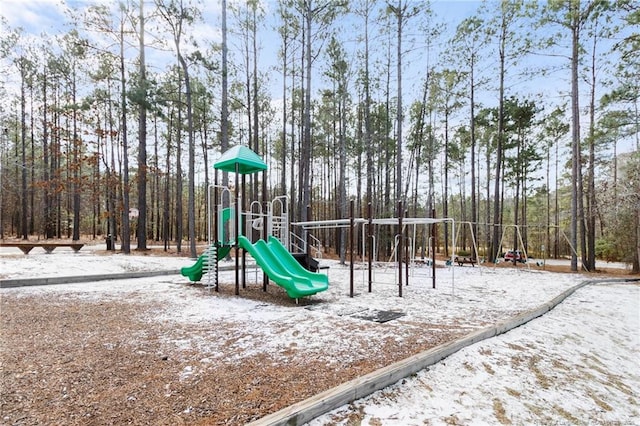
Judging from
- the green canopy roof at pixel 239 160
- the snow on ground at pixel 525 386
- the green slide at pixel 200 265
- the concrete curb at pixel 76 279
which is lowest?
the snow on ground at pixel 525 386

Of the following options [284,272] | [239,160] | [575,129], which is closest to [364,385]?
[284,272]

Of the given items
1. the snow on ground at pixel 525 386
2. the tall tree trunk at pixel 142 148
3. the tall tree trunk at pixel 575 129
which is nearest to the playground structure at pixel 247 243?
the snow on ground at pixel 525 386

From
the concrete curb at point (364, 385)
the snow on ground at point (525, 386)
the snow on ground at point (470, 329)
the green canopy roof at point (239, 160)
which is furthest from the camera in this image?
the green canopy roof at point (239, 160)

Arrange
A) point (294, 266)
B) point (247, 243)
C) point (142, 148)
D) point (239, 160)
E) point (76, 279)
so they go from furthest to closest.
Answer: point (142, 148)
point (76, 279)
point (239, 160)
point (294, 266)
point (247, 243)

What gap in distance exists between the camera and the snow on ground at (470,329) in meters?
2.45

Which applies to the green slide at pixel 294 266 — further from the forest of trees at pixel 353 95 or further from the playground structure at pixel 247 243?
the forest of trees at pixel 353 95

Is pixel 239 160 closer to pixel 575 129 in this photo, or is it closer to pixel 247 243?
pixel 247 243

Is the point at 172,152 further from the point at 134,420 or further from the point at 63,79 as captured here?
the point at 134,420

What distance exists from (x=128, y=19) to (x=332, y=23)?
27.2 ft

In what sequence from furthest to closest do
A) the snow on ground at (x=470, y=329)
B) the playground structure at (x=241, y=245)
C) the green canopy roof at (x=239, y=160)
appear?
the green canopy roof at (x=239, y=160), the playground structure at (x=241, y=245), the snow on ground at (x=470, y=329)

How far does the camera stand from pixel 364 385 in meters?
2.46

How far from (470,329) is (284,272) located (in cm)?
321

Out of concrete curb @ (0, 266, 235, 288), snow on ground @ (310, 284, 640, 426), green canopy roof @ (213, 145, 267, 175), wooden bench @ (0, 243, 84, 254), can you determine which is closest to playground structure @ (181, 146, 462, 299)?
green canopy roof @ (213, 145, 267, 175)

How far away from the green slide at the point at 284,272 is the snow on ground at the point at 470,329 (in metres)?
0.31
